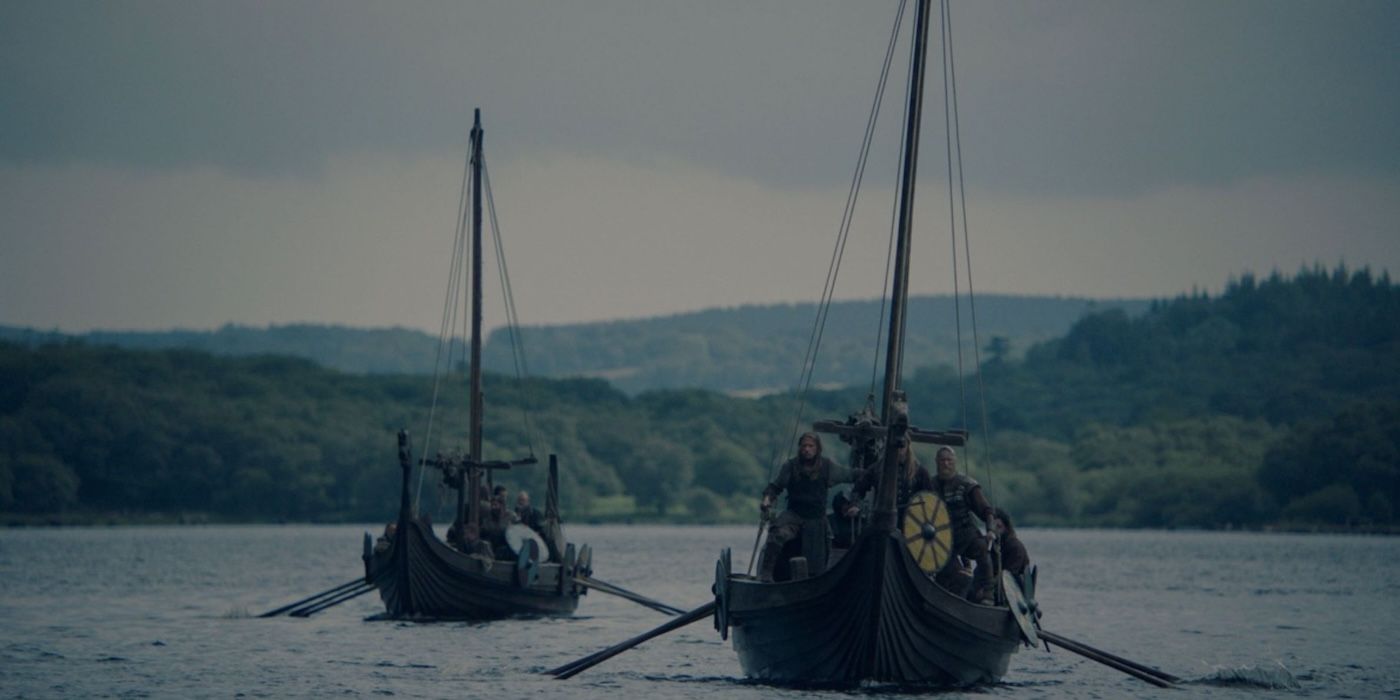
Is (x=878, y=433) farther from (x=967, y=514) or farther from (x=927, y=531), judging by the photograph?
(x=967, y=514)

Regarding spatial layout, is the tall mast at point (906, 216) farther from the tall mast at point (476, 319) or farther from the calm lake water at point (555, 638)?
the tall mast at point (476, 319)

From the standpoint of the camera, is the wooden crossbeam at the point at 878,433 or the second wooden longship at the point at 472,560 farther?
the second wooden longship at the point at 472,560

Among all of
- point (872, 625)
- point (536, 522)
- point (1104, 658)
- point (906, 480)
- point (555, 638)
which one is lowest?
point (555, 638)

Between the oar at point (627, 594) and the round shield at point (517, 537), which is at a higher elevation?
the round shield at point (517, 537)

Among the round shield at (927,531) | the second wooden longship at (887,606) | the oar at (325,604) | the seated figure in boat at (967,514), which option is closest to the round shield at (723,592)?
the second wooden longship at (887,606)

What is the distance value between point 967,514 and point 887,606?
2.83m

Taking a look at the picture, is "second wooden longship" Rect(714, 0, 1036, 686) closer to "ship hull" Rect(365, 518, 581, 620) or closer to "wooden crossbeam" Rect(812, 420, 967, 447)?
"wooden crossbeam" Rect(812, 420, 967, 447)

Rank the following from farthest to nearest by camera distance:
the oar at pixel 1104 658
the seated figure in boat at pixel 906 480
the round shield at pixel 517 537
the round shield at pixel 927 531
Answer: the round shield at pixel 517 537 → the oar at pixel 1104 658 → the seated figure in boat at pixel 906 480 → the round shield at pixel 927 531

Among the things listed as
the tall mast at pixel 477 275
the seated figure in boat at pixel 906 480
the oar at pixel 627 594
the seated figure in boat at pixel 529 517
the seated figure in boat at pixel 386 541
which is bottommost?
the oar at pixel 627 594

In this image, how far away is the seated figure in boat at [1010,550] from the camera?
34469mm

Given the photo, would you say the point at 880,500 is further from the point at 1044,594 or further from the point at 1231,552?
the point at 1231,552

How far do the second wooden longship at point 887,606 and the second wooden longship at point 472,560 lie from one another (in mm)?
17235

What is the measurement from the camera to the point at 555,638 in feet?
161

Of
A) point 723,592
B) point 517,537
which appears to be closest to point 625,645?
point 723,592
